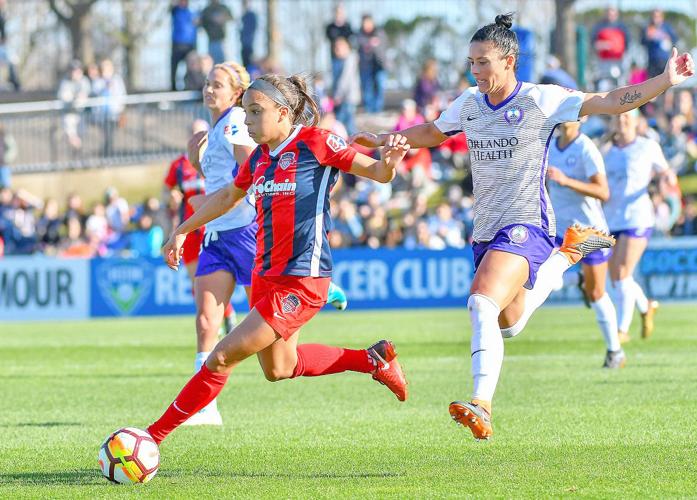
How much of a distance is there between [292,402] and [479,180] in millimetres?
3337

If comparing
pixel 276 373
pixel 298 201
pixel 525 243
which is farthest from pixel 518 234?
pixel 276 373

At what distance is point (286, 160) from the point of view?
7125mm

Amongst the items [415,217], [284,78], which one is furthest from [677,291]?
[284,78]

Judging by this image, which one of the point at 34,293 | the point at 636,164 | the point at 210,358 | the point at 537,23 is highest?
the point at 537,23

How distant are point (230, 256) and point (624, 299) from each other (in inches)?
219

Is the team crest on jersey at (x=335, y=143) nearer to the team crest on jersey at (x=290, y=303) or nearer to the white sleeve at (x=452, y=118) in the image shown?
the team crest on jersey at (x=290, y=303)

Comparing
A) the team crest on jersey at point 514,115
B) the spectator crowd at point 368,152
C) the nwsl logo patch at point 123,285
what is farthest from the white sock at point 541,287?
the nwsl logo patch at point 123,285

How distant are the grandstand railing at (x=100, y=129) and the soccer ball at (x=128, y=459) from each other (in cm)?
2352

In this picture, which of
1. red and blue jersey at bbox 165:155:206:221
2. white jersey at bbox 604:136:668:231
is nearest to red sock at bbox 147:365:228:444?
red and blue jersey at bbox 165:155:206:221

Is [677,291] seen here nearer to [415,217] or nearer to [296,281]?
[415,217]

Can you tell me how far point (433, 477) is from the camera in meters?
6.73

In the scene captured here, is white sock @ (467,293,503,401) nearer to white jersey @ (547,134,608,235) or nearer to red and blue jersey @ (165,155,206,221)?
white jersey @ (547,134,608,235)

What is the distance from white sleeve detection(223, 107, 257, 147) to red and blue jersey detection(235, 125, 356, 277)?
5.23 ft

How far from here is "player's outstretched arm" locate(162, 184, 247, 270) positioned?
24.4 feet
